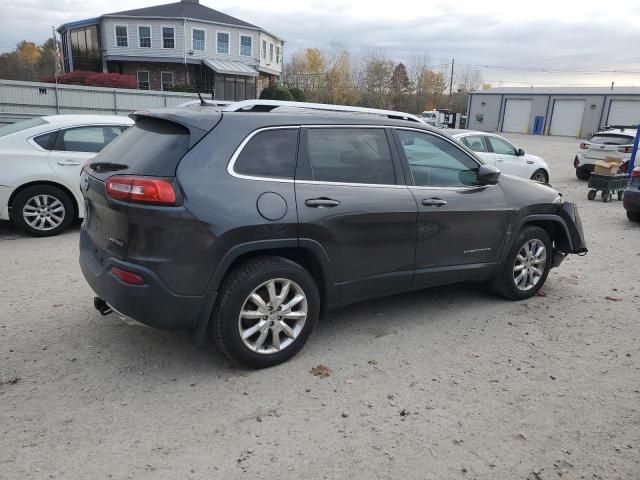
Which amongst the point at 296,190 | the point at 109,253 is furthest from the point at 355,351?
the point at 109,253

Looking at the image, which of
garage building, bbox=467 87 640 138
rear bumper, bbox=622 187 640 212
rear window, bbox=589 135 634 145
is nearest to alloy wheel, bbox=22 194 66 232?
rear bumper, bbox=622 187 640 212

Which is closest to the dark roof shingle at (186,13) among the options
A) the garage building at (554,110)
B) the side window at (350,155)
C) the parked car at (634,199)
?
the garage building at (554,110)

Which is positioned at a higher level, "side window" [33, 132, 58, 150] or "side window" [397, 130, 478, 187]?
"side window" [397, 130, 478, 187]

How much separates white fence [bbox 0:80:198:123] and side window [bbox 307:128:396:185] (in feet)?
55.0

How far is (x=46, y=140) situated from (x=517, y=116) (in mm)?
58141

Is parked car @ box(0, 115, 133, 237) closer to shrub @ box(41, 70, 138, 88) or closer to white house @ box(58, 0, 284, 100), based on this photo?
shrub @ box(41, 70, 138, 88)

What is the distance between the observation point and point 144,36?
40.8 metres

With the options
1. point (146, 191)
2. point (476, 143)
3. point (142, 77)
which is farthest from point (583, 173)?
point (142, 77)

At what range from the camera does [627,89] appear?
5119cm

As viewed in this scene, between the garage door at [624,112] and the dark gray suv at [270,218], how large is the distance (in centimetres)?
5292

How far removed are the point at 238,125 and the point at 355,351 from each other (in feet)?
6.33

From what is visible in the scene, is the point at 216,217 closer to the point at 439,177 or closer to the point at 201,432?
the point at 201,432

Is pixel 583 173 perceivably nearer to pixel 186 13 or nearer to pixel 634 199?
pixel 634 199

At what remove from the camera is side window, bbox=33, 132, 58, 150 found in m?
7.19
